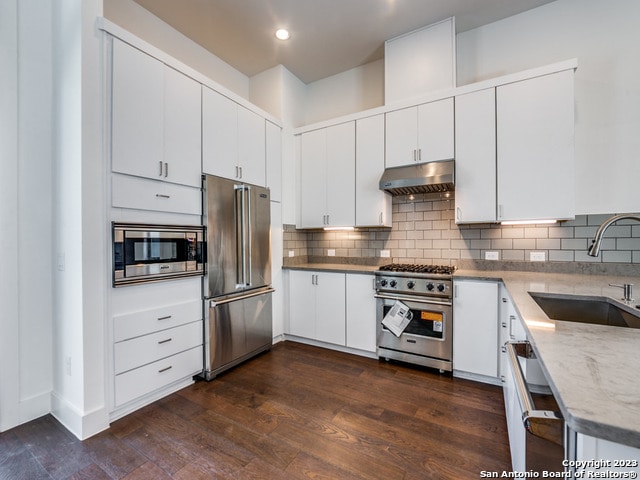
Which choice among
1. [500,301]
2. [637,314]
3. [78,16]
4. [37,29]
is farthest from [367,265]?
[37,29]

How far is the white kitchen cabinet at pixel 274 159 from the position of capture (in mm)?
3416

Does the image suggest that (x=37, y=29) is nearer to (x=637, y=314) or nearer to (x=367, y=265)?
(x=367, y=265)

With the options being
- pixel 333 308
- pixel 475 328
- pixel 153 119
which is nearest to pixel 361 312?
pixel 333 308

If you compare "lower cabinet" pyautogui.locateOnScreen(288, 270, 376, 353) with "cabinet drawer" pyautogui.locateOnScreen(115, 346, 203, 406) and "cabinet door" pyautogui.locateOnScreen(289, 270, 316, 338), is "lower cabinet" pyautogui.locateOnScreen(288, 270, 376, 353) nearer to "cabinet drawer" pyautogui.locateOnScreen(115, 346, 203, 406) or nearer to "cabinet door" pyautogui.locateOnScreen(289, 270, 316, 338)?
"cabinet door" pyautogui.locateOnScreen(289, 270, 316, 338)

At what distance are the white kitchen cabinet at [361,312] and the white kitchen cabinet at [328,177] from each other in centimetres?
70

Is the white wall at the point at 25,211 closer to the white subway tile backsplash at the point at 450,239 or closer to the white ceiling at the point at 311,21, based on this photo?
the white ceiling at the point at 311,21

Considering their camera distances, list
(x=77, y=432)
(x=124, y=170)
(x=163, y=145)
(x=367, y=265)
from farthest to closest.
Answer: (x=367, y=265) → (x=163, y=145) → (x=124, y=170) → (x=77, y=432)

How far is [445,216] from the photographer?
125 inches

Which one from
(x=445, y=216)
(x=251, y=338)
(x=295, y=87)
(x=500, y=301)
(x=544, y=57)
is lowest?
(x=251, y=338)

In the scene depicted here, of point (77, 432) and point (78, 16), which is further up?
point (78, 16)

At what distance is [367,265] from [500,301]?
156cm

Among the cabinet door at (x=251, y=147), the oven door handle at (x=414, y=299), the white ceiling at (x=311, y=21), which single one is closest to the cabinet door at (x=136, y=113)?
the cabinet door at (x=251, y=147)

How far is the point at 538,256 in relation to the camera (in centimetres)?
275

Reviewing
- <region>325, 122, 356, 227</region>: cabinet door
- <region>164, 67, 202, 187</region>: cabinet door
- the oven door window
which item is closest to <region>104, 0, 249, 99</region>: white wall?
<region>164, 67, 202, 187</region>: cabinet door
